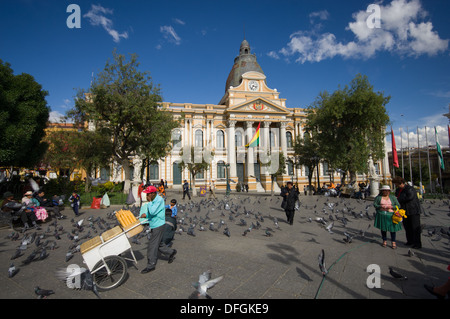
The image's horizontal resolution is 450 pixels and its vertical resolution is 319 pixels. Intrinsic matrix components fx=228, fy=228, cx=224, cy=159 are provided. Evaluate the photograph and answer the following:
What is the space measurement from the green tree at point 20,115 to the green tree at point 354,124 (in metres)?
21.4

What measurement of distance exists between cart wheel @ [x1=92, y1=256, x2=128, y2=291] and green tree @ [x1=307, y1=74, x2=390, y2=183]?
64.7 feet

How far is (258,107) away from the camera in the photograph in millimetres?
35000

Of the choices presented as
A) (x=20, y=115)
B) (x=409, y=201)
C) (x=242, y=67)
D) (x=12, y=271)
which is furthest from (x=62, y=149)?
(x=242, y=67)

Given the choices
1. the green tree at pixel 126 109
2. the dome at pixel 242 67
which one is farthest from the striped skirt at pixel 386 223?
the dome at pixel 242 67

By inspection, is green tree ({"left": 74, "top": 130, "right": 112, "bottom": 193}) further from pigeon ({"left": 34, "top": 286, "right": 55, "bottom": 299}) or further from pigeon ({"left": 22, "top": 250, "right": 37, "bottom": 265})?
pigeon ({"left": 34, "top": 286, "right": 55, "bottom": 299})

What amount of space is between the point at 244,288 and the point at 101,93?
15.0 metres

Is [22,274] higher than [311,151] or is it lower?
lower

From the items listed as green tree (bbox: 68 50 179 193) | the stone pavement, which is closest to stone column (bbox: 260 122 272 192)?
green tree (bbox: 68 50 179 193)

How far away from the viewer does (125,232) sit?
3.74 meters

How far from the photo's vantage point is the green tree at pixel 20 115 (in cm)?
1190

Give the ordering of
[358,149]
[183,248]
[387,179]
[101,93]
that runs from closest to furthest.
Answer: [183,248]
[101,93]
[358,149]
[387,179]
